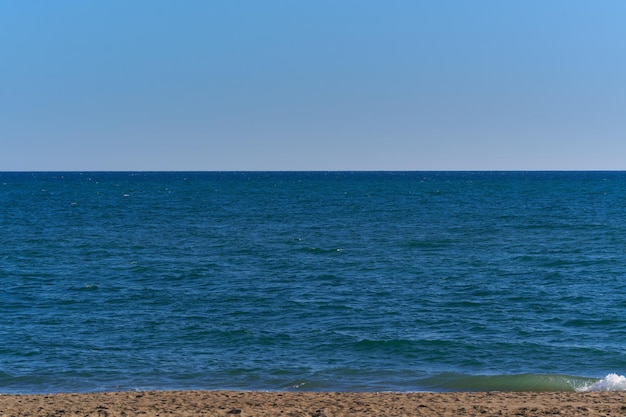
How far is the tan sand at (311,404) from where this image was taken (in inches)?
602

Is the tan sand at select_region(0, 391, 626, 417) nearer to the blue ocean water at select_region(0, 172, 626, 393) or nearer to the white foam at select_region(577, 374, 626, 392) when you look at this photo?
the white foam at select_region(577, 374, 626, 392)

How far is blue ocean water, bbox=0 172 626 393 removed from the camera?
20547 mm

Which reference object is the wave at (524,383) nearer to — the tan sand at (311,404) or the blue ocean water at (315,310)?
the blue ocean water at (315,310)

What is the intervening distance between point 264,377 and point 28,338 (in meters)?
8.34

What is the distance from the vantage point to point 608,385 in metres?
18.8

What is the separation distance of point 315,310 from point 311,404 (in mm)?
11651

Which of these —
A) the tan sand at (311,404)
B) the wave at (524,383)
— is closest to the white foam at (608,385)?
the wave at (524,383)

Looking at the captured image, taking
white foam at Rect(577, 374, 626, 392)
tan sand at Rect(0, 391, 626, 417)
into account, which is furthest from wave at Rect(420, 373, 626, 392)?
tan sand at Rect(0, 391, 626, 417)

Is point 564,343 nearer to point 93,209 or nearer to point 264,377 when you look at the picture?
point 264,377

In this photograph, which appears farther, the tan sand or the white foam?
the white foam

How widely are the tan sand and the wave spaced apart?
1.30 meters

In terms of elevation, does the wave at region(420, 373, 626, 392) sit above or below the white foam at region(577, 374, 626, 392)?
below

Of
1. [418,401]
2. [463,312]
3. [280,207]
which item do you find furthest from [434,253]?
[280,207]

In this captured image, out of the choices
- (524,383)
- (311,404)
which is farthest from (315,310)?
(311,404)
